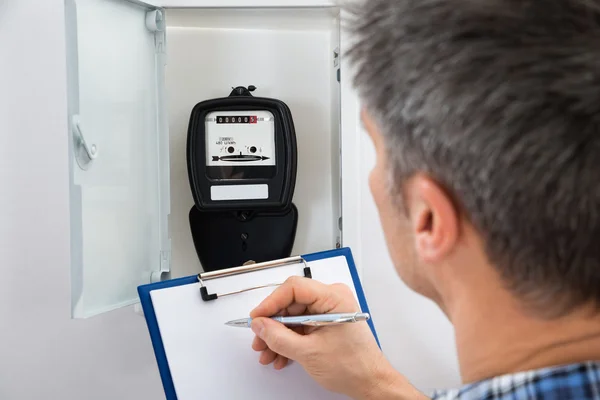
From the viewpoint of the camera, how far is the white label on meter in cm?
90

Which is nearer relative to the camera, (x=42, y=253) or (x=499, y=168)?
(x=499, y=168)

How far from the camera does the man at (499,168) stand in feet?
1.16

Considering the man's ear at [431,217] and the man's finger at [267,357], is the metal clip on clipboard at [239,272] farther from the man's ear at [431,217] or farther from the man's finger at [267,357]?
the man's ear at [431,217]

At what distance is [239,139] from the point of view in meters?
0.90

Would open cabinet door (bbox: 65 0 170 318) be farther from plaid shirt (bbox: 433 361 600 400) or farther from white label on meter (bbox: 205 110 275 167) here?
plaid shirt (bbox: 433 361 600 400)

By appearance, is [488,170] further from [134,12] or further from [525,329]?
[134,12]

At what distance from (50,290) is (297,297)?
46 centimetres

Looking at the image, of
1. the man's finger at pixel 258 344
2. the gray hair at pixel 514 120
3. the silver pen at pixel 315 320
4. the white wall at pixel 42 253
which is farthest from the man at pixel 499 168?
the white wall at pixel 42 253

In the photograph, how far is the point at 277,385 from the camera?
0.72m

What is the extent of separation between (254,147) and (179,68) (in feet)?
0.62

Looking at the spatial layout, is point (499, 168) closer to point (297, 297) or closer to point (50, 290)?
point (297, 297)

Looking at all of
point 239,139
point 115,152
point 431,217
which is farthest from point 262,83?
point 431,217

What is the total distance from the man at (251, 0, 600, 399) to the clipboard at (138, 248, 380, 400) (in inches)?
12.1

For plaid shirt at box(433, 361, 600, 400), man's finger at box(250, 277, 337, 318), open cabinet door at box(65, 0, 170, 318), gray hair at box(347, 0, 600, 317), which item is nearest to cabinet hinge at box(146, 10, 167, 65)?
open cabinet door at box(65, 0, 170, 318)
